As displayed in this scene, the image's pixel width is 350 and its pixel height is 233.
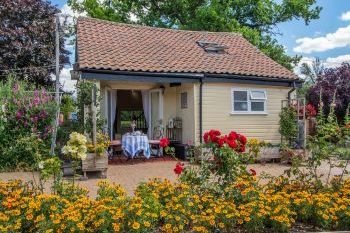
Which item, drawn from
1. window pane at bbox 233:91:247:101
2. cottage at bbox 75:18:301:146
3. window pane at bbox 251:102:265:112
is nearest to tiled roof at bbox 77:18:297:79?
cottage at bbox 75:18:301:146

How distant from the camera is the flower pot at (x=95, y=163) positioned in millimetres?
10172

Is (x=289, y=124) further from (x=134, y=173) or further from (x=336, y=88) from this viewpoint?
(x=336, y=88)

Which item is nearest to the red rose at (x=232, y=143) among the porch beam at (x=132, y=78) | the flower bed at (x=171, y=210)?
the flower bed at (x=171, y=210)

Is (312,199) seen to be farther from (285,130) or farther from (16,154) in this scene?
(285,130)

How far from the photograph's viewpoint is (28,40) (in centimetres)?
2334

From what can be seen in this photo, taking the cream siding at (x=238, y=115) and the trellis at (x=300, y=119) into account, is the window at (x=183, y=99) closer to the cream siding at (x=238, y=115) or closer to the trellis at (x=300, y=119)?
the cream siding at (x=238, y=115)

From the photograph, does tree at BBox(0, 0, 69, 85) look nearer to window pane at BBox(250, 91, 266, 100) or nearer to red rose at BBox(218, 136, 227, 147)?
window pane at BBox(250, 91, 266, 100)

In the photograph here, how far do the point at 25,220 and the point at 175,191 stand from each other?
1.94 meters

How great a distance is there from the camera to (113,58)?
13.8m

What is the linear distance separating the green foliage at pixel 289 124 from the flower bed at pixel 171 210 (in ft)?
30.5

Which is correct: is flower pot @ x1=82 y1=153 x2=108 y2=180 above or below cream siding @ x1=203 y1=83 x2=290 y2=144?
below

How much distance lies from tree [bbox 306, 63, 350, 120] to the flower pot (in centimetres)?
1611

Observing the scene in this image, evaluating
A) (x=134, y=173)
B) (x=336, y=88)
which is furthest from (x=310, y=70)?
(x=134, y=173)

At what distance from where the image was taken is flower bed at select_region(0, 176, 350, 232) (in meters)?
4.57
